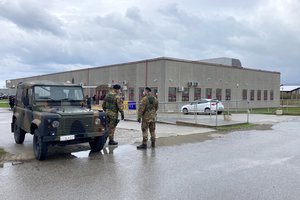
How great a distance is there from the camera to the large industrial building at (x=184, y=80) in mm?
32250

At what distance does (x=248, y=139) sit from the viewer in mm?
11945

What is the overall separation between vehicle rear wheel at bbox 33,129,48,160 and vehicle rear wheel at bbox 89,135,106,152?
1492mm

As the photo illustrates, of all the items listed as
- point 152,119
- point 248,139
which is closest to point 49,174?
point 152,119

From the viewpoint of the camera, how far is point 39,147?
7832 millimetres

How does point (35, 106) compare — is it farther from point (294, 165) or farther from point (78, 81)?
point (78, 81)

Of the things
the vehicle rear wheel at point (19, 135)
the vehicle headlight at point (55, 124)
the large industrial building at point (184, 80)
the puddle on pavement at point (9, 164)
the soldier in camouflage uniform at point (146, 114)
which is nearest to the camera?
the puddle on pavement at point (9, 164)

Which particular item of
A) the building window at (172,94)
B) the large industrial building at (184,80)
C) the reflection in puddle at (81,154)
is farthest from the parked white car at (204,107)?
the reflection in puddle at (81,154)

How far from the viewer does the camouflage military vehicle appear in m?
7.75

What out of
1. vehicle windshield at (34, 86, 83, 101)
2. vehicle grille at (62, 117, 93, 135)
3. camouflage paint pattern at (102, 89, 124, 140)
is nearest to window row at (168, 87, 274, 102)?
camouflage paint pattern at (102, 89, 124, 140)

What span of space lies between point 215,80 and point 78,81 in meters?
19.9

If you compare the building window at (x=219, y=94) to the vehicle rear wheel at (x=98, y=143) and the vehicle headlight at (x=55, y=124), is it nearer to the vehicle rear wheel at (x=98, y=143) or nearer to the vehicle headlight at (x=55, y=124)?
the vehicle rear wheel at (x=98, y=143)

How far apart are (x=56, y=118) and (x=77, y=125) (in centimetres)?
57

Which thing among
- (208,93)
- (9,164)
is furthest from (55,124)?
(208,93)

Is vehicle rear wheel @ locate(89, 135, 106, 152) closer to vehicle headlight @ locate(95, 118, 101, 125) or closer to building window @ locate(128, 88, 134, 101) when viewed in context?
vehicle headlight @ locate(95, 118, 101, 125)
